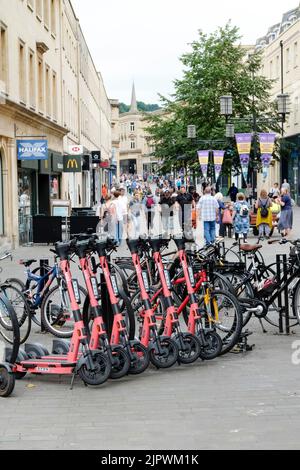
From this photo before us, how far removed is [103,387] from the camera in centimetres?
701

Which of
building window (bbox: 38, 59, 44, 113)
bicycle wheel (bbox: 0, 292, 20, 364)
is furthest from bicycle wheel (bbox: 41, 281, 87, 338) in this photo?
building window (bbox: 38, 59, 44, 113)

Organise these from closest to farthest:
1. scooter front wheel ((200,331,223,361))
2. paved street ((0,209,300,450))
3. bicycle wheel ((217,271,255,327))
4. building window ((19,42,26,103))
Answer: paved street ((0,209,300,450)) → scooter front wheel ((200,331,223,361)) → bicycle wheel ((217,271,255,327)) → building window ((19,42,26,103))

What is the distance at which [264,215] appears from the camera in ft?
75.7

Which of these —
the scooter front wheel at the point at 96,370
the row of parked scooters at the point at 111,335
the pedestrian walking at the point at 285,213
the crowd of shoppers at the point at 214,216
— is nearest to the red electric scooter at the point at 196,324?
the row of parked scooters at the point at 111,335

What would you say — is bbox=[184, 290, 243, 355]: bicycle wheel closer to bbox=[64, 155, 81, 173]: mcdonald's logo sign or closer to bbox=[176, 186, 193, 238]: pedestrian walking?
bbox=[176, 186, 193, 238]: pedestrian walking

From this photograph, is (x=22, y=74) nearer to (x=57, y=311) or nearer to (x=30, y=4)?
(x=30, y=4)

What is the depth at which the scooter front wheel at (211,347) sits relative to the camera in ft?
26.0

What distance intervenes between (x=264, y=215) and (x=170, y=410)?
56.8ft

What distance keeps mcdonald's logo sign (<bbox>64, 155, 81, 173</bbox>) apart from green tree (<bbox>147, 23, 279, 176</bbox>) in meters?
11.3

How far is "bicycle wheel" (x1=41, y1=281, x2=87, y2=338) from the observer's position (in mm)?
9289

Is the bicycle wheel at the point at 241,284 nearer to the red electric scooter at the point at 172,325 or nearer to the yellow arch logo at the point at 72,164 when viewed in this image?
the red electric scooter at the point at 172,325

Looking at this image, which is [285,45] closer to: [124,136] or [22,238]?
[22,238]
